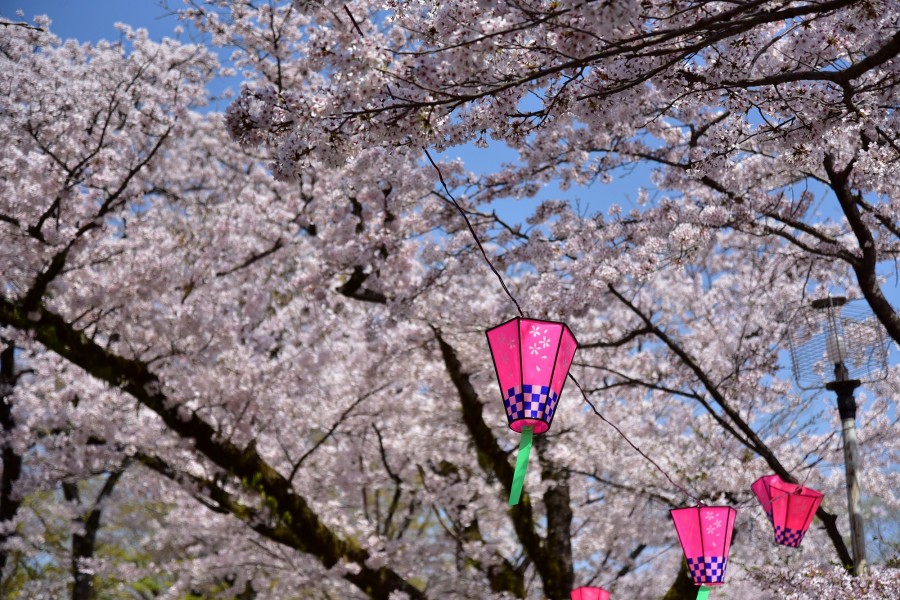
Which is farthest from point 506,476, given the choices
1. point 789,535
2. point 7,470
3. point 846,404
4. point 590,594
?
point 7,470

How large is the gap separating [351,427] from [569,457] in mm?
2826

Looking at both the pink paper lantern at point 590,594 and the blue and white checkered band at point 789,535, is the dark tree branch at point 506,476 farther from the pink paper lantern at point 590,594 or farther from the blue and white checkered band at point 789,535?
the blue and white checkered band at point 789,535

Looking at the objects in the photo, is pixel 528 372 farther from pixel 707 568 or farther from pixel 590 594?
pixel 590 594

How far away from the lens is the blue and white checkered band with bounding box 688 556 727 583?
15.8 ft

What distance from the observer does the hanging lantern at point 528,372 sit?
129 inches

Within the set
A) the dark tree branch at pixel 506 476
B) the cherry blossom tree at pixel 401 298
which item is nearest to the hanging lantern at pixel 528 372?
the cherry blossom tree at pixel 401 298

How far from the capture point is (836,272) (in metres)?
7.89

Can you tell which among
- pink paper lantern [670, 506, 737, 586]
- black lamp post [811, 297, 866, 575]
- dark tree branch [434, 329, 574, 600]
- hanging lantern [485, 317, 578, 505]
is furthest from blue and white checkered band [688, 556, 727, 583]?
dark tree branch [434, 329, 574, 600]

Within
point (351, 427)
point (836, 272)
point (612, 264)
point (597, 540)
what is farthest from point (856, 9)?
point (597, 540)

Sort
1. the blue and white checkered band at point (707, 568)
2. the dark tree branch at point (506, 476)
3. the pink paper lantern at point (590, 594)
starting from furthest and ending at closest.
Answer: the dark tree branch at point (506, 476), the pink paper lantern at point (590, 594), the blue and white checkered band at point (707, 568)

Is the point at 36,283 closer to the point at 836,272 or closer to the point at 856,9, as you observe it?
the point at 856,9

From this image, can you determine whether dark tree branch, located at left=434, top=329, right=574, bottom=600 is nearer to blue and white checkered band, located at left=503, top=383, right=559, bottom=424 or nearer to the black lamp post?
the black lamp post

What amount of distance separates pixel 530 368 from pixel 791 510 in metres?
3.31

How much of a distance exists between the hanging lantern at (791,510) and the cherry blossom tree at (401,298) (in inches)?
13.0
